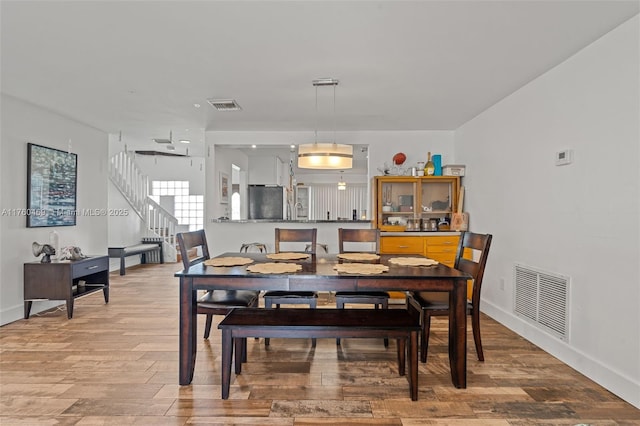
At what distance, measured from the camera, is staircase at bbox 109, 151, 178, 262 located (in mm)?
7809

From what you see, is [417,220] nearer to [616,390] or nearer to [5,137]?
[616,390]

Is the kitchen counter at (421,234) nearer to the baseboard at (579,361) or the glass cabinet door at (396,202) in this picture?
the glass cabinet door at (396,202)

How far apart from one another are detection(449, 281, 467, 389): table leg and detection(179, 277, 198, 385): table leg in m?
1.70

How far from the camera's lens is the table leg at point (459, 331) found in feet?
7.85

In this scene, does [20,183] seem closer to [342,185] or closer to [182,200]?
[182,200]

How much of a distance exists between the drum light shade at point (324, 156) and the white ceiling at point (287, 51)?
65cm

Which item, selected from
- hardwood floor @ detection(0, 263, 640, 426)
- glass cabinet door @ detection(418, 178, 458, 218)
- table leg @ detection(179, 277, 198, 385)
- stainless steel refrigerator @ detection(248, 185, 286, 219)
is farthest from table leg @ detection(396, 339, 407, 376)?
stainless steel refrigerator @ detection(248, 185, 286, 219)

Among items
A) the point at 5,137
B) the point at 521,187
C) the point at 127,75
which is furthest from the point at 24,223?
the point at 521,187

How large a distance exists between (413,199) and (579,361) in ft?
9.73

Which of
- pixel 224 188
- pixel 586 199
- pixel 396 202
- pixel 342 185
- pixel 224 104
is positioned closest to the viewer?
pixel 586 199

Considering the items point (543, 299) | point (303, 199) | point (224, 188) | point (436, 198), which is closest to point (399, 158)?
point (436, 198)

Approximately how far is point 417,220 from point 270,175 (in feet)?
14.6

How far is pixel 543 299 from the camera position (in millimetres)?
3205

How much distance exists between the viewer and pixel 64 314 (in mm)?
4195
